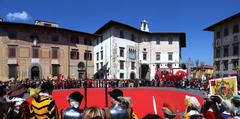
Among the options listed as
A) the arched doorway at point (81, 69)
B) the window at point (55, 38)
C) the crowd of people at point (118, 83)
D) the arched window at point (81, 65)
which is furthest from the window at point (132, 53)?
the window at point (55, 38)

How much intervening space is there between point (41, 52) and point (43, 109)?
39.7 metres

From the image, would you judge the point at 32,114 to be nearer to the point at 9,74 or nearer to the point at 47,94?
the point at 47,94

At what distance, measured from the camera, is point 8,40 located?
136ft

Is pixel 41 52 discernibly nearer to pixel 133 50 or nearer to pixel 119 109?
pixel 133 50

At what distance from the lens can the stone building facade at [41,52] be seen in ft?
136

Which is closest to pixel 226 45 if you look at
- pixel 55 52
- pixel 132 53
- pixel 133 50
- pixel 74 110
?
pixel 132 53

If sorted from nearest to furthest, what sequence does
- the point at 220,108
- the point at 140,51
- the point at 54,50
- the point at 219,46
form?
1. the point at 220,108
2. the point at 54,50
3. the point at 219,46
4. the point at 140,51

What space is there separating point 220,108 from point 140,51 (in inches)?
2144

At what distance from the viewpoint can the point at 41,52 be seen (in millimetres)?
44281

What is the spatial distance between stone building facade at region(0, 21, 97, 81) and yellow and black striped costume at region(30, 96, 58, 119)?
37067mm

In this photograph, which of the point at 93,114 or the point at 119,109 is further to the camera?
the point at 119,109

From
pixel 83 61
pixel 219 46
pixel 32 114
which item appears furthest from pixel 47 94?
pixel 219 46

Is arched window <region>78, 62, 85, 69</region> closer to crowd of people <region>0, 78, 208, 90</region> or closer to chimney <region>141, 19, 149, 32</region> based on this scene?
crowd of people <region>0, 78, 208, 90</region>

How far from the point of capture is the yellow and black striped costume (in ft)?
19.1
